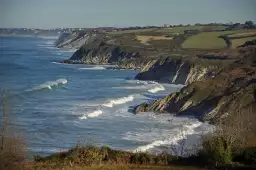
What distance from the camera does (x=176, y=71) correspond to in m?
66.1

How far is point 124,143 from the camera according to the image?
1115 inches

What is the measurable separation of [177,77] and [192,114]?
27.3 meters

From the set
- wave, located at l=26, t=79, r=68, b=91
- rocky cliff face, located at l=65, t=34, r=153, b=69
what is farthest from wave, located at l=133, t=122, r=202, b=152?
rocky cliff face, located at l=65, t=34, r=153, b=69

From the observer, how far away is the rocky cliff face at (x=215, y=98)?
35.4m

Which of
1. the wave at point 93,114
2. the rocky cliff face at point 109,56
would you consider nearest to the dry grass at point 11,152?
the wave at point 93,114

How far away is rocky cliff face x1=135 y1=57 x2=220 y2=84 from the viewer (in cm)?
6338

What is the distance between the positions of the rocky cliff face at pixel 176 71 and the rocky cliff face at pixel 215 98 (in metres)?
18.8

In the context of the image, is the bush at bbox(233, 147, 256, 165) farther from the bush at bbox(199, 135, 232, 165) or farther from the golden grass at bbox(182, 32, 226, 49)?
the golden grass at bbox(182, 32, 226, 49)

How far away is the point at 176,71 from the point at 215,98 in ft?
93.7

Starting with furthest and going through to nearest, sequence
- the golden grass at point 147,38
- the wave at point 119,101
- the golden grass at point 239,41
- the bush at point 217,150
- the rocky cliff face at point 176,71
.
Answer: the golden grass at point 147,38
the golden grass at point 239,41
the rocky cliff face at point 176,71
the wave at point 119,101
the bush at point 217,150

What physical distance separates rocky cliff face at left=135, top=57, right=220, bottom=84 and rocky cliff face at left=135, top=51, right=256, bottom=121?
61.8 ft

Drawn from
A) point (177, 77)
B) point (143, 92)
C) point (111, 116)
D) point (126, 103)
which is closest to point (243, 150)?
point (111, 116)

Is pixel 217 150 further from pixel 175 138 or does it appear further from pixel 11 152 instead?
pixel 175 138

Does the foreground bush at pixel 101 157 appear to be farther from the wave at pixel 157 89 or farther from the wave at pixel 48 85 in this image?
the wave at pixel 48 85
